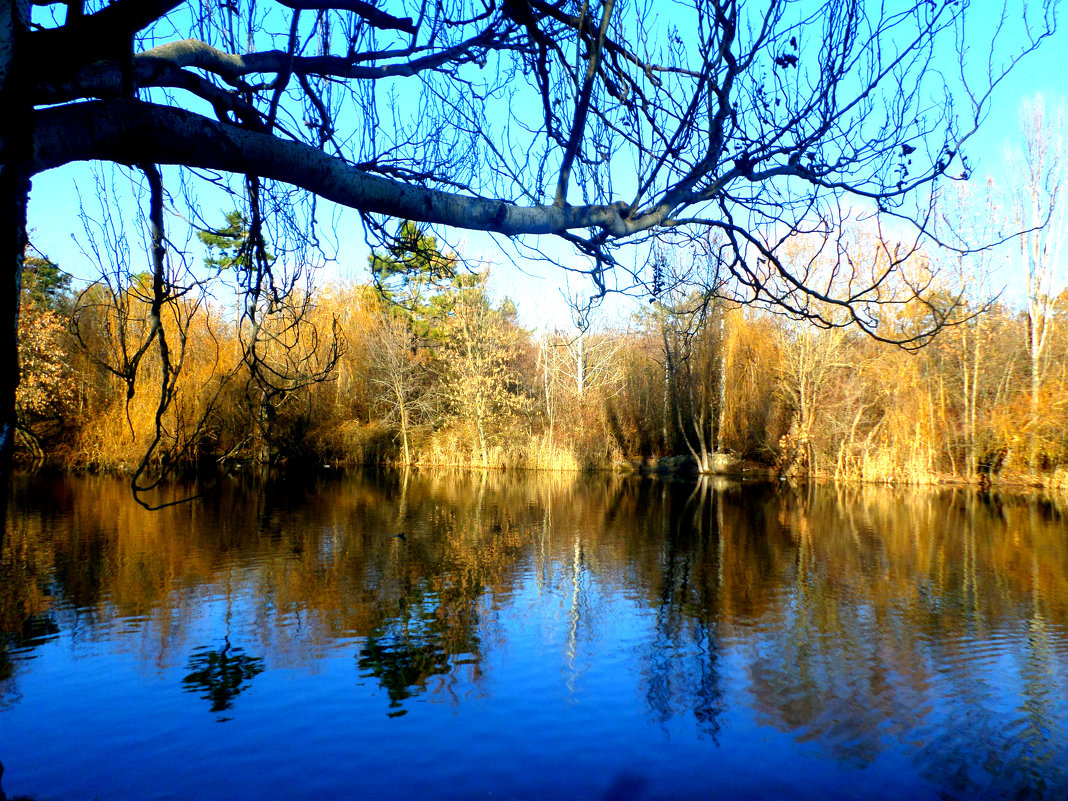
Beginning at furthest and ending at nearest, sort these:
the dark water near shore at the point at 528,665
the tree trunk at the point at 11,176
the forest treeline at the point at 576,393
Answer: the forest treeline at the point at 576,393, the dark water near shore at the point at 528,665, the tree trunk at the point at 11,176

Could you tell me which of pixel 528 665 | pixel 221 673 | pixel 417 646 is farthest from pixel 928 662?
pixel 221 673

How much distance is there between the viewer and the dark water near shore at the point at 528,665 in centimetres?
529

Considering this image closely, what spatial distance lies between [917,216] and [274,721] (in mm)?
5654

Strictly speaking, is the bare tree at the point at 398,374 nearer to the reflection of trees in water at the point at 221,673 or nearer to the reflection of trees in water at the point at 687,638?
the reflection of trees in water at the point at 687,638

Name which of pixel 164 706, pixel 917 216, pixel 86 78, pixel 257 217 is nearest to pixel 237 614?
pixel 164 706

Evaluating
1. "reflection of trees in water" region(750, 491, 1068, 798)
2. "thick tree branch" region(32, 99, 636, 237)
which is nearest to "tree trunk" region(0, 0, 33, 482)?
"thick tree branch" region(32, 99, 636, 237)

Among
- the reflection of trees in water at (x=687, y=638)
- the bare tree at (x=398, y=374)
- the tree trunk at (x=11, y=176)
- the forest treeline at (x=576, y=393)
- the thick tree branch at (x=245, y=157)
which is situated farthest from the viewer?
the bare tree at (x=398, y=374)

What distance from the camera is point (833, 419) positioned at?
2386 centimetres

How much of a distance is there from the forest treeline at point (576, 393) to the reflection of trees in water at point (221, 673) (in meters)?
9.90

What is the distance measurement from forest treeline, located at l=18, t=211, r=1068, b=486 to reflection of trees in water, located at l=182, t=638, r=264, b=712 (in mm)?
9899

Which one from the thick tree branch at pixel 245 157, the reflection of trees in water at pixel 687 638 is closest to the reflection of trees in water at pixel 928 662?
the reflection of trees in water at pixel 687 638

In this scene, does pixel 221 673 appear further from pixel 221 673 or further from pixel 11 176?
pixel 11 176

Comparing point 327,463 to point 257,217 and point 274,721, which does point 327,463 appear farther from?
point 257,217

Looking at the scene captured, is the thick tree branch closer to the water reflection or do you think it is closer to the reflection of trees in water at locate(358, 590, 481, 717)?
the reflection of trees in water at locate(358, 590, 481, 717)
